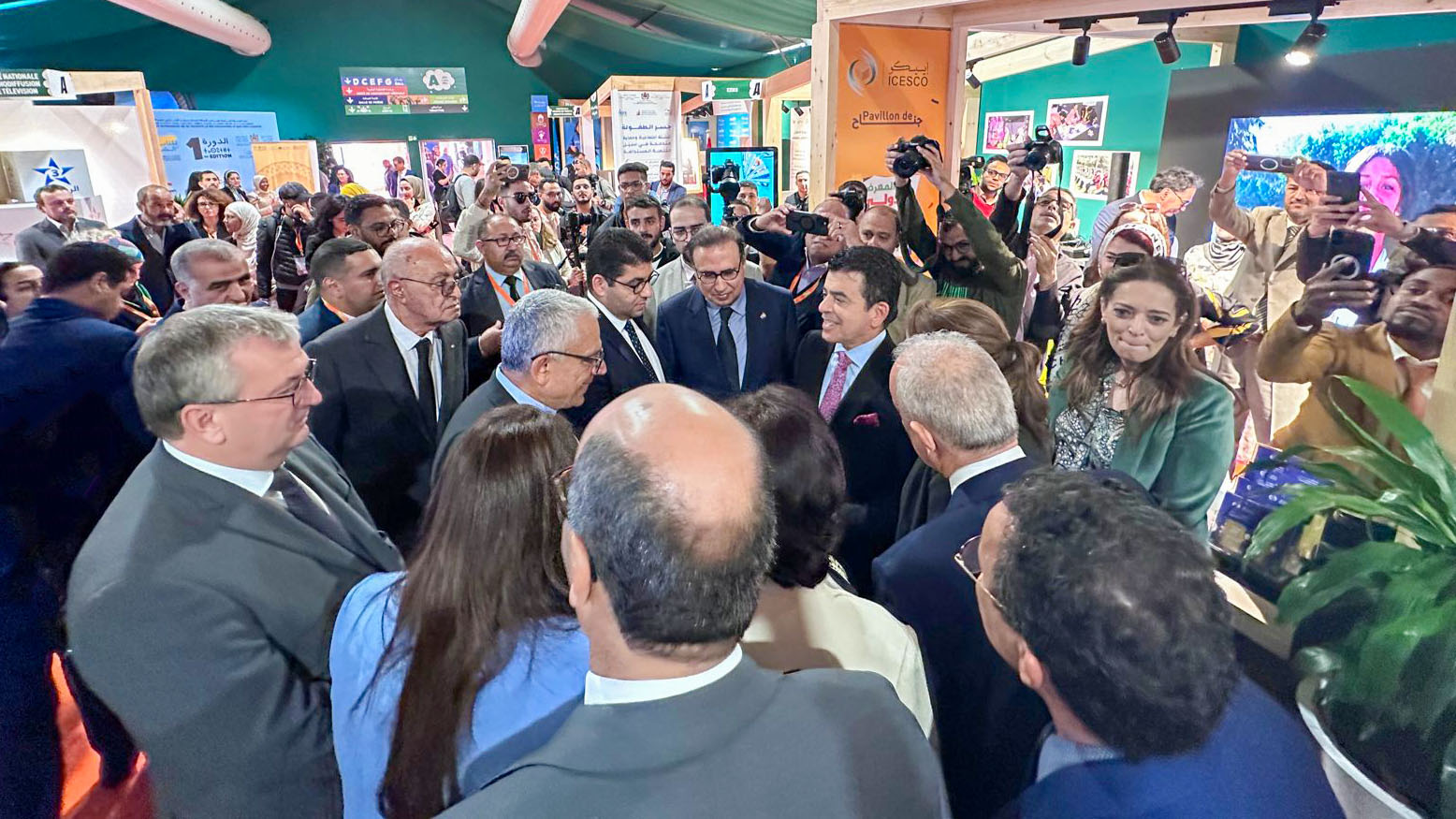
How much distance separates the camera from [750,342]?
332 cm

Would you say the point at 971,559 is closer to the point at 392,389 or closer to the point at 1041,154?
the point at 392,389

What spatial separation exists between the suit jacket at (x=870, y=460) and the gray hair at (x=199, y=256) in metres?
2.40

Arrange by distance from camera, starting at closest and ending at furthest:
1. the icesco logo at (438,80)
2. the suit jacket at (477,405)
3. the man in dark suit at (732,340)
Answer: the suit jacket at (477,405) → the man in dark suit at (732,340) → the icesco logo at (438,80)

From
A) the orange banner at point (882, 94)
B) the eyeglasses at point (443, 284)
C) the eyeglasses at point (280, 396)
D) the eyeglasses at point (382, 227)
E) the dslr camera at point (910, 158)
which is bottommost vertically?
the eyeglasses at point (280, 396)

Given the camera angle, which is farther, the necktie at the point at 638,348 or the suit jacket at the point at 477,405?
the necktie at the point at 638,348

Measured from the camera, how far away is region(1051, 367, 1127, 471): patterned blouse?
7.64 feet

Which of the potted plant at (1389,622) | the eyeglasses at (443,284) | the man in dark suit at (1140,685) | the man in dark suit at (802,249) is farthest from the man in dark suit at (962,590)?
the man in dark suit at (802,249)

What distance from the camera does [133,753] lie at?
2514 millimetres

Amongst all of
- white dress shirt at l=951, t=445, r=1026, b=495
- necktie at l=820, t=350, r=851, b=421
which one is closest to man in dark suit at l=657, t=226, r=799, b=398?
necktie at l=820, t=350, r=851, b=421

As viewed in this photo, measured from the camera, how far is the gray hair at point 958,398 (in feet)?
5.45

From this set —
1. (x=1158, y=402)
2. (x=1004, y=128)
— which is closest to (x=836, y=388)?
(x=1158, y=402)

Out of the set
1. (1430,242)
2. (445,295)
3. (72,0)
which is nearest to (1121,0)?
(1430,242)

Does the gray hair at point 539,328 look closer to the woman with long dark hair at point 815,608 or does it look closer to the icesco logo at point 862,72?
the woman with long dark hair at point 815,608

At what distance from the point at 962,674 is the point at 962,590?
0.16 m
